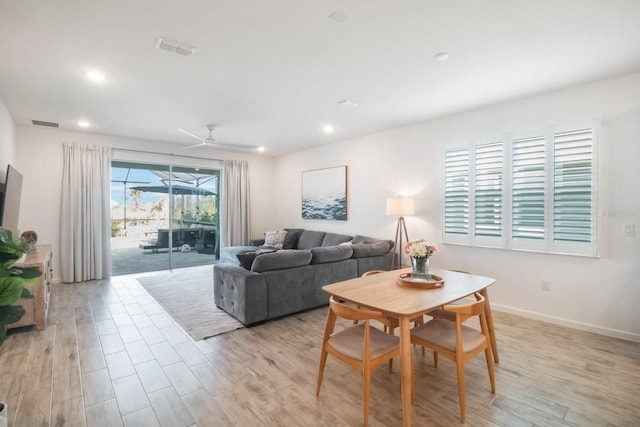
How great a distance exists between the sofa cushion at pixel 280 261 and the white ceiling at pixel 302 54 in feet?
6.35

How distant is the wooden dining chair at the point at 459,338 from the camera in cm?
201

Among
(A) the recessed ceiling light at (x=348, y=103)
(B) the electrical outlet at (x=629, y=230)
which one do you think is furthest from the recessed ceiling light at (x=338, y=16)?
(B) the electrical outlet at (x=629, y=230)

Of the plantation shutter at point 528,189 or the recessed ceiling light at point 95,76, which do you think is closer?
the recessed ceiling light at point 95,76

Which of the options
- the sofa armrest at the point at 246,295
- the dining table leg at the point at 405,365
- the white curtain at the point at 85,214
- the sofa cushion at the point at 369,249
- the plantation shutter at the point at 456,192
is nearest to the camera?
the dining table leg at the point at 405,365

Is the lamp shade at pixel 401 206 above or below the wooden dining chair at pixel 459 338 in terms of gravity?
above

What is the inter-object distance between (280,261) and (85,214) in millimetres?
4134

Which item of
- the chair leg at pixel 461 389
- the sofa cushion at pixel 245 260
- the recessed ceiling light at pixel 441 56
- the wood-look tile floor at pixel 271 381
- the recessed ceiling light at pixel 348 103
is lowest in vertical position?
the wood-look tile floor at pixel 271 381

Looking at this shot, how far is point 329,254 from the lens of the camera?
416 centimetres

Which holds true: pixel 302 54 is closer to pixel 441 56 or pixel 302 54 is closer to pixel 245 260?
pixel 441 56

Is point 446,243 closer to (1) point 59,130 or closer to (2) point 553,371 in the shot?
(2) point 553,371

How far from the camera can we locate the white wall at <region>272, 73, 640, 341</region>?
3172 mm

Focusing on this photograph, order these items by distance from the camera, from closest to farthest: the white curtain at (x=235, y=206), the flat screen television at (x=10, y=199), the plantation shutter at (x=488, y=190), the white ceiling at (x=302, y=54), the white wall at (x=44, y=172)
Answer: the white ceiling at (x=302, y=54), the flat screen television at (x=10, y=199), the plantation shutter at (x=488, y=190), the white wall at (x=44, y=172), the white curtain at (x=235, y=206)

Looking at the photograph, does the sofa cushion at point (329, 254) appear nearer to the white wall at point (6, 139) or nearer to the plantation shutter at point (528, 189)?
the plantation shutter at point (528, 189)

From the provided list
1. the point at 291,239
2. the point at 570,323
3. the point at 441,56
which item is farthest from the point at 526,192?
the point at 291,239
